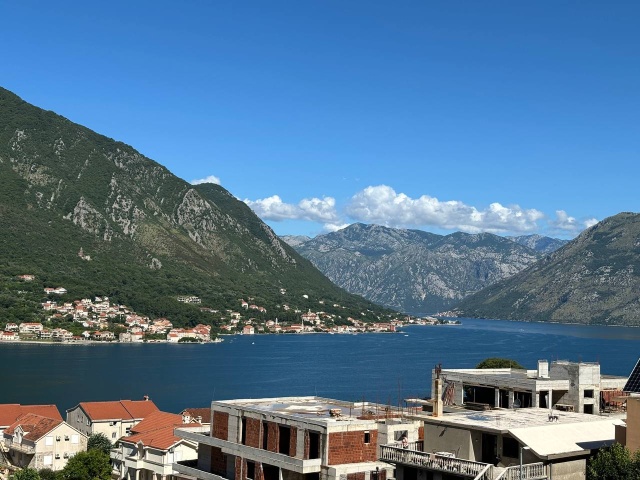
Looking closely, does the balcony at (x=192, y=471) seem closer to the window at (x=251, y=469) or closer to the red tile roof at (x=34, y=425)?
the window at (x=251, y=469)

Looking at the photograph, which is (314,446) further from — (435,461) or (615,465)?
(615,465)

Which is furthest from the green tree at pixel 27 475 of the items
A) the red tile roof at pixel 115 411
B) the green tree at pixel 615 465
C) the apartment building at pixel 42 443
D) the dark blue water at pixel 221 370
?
the dark blue water at pixel 221 370

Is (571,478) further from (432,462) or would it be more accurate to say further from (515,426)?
(432,462)

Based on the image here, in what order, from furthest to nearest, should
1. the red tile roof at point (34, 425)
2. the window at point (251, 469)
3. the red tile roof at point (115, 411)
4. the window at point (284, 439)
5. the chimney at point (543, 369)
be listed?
the red tile roof at point (115, 411) → the red tile roof at point (34, 425) → the chimney at point (543, 369) → the window at point (251, 469) → the window at point (284, 439)

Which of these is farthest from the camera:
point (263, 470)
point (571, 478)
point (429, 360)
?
point (429, 360)

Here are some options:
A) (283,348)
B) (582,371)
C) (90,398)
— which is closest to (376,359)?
(283,348)

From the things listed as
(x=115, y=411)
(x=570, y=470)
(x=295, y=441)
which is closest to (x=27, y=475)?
(x=115, y=411)
